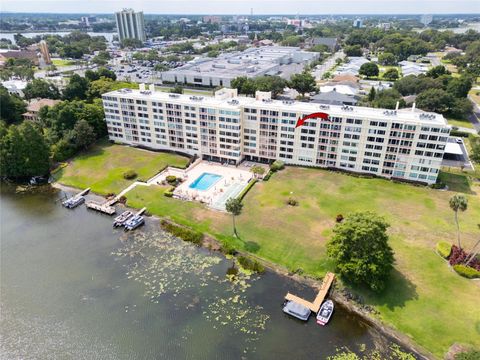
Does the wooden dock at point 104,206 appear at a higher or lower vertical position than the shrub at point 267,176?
lower

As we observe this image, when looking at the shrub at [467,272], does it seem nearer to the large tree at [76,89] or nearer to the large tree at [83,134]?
the large tree at [83,134]

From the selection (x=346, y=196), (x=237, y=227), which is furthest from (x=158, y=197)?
(x=346, y=196)

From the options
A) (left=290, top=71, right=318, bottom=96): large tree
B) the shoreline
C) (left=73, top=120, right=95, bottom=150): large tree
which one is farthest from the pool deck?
(left=290, top=71, right=318, bottom=96): large tree

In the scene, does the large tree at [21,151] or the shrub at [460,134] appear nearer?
the large tree at [21,151]

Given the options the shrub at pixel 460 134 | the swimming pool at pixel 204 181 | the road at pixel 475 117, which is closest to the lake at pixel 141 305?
the swimming pool at pixel 204 181

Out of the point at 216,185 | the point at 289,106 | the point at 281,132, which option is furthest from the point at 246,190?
the point at 289,106

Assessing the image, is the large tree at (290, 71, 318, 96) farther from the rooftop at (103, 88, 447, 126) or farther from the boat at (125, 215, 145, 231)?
the boat at (125, 215, 145, 231)
